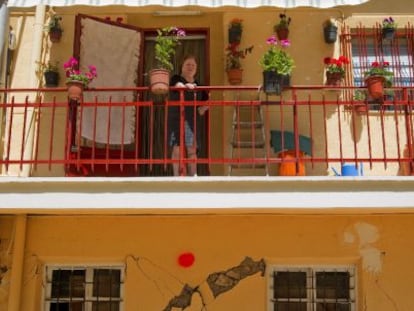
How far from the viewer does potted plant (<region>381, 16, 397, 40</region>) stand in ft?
30.7

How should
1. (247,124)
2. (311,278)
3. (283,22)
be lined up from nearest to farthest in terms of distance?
(311,278)
(247,124)
(283,22)

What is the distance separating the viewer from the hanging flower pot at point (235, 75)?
927 cm

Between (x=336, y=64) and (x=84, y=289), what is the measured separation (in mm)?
4684

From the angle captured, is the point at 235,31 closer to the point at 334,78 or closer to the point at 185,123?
the point at 334,78

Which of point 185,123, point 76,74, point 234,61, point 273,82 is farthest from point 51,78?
point 273,82

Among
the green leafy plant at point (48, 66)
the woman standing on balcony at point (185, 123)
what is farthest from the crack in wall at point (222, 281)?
the green leafy plant at point (48, 66)

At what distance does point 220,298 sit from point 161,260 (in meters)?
0.90

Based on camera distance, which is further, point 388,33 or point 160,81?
point 388,33

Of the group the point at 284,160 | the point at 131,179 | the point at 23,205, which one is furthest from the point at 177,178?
the point at 23,205

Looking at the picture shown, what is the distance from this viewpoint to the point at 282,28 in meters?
9.41

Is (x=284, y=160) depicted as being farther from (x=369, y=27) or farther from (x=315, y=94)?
(x=369, y=27)

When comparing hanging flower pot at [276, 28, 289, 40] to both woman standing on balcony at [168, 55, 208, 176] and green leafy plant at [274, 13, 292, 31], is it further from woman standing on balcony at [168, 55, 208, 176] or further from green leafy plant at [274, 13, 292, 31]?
woman standing on balcony at [168, 55, 208, 176]

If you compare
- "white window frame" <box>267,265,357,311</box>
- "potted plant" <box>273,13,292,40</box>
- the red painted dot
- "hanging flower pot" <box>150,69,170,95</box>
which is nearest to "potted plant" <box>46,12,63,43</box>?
"hanging flower pot" <box>150,69,170,95</box>

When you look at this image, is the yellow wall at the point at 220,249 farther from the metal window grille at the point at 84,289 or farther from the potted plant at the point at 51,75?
the potted plant at the point at 51,75
